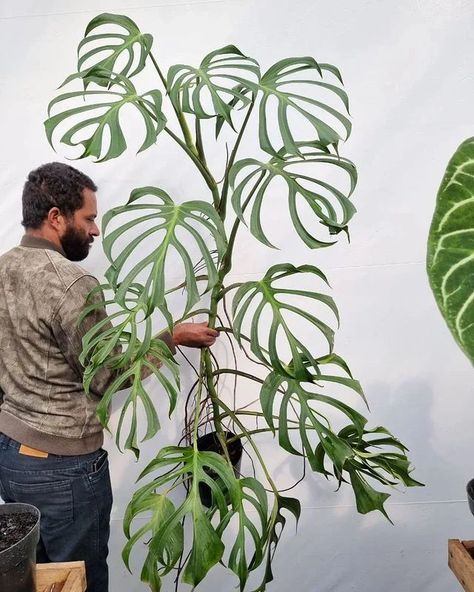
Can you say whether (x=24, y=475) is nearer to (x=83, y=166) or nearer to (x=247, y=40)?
(x=83, y=166)

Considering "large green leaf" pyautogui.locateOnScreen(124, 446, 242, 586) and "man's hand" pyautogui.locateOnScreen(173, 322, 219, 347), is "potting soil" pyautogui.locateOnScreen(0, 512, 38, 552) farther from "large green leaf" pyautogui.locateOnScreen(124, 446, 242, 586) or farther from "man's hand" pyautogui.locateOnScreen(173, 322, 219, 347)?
"man's hand" pyautogui.locateOnScreen(173, 322, 219, 347)

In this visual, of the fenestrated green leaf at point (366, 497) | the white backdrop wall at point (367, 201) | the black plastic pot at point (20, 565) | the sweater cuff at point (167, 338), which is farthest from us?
the white backdrop wall at point (367, 201)

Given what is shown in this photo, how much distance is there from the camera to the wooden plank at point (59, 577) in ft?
4.11

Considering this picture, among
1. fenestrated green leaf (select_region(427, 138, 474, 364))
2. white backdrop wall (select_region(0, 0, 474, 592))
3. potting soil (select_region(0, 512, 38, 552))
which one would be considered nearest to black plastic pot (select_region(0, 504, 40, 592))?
potting soil (select_region(0, 512, 38, 552))

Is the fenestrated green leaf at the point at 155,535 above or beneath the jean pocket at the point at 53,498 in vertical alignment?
above

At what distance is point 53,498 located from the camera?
1683 mm

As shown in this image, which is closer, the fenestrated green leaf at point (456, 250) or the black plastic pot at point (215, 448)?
the fenestrated green leaf at point (456, 250)

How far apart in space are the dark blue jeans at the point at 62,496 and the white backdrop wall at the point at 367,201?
0.38m

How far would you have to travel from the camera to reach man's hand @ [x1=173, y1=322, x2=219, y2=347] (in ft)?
5.13

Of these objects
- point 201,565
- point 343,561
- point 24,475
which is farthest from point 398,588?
point 24,475

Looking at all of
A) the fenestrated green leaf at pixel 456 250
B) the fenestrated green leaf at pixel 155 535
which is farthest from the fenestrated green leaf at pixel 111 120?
the fenestrated green leaf at pixel 155 535

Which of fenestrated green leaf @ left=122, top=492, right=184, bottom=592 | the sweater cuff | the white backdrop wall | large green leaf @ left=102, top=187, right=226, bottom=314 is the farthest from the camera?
the white backdrop wall

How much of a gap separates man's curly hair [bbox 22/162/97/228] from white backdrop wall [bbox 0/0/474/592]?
23cm

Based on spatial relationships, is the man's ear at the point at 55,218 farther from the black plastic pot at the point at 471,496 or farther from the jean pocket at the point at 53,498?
the black plastic pot at the point at 471,496
